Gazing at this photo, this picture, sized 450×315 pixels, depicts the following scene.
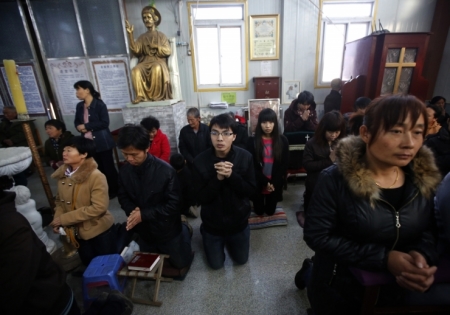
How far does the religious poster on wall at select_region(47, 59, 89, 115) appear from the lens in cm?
520

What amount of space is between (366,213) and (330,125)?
55.7 inches

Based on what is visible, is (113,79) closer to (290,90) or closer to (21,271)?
(290,90)

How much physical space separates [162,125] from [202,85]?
216 cm

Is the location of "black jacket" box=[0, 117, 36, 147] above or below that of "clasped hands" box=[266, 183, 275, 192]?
above

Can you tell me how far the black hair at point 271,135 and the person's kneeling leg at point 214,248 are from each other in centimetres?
113

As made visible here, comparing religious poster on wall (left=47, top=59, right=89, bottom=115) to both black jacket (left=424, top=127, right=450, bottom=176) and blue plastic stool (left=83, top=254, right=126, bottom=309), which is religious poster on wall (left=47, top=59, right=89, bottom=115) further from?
black jacket (left=424, top=127, right=450, bottom=176)

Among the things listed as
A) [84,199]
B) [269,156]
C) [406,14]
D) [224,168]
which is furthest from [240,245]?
[406,14]

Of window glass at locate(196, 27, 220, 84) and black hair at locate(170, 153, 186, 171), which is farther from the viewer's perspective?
window glass at locate(196, 27, 220, 84)

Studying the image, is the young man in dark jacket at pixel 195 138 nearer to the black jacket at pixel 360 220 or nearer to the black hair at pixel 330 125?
the black hair at pixel 330 125

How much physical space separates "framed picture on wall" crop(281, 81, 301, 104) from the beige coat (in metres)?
4.85

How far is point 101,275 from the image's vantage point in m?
1.73

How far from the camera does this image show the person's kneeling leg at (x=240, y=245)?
2109 millimetres

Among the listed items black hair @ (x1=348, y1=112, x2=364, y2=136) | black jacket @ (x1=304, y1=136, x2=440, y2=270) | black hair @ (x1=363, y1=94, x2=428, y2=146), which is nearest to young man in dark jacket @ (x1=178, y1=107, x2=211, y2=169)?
black hair @ (x1=348, y1=112, x2=364, y2=136)

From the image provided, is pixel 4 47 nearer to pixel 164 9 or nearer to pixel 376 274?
pixel 164 9
